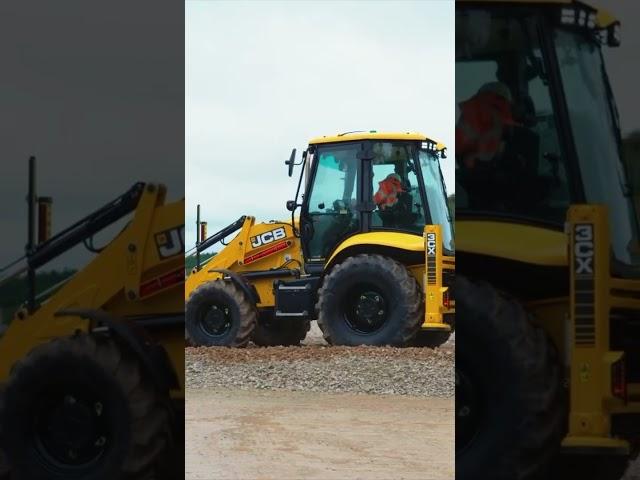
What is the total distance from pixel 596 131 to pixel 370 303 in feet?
22.1

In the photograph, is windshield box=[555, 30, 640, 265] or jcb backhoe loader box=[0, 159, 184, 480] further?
windshield box=[555, 30, 640, 265]

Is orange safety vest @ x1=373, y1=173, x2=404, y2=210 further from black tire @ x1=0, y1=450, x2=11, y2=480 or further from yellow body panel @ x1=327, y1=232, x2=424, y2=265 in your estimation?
black tire @ x1=0, y1=450, x2=11, y2=480

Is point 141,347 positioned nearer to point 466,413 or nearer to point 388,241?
point 466,413

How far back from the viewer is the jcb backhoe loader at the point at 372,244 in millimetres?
10117

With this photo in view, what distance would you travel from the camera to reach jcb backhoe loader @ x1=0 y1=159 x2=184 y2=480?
3400 mm

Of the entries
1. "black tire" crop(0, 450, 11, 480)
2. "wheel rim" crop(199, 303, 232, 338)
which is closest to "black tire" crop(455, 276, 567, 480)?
"black tire" crop(0, 450, 11, 480)

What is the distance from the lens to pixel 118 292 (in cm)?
353

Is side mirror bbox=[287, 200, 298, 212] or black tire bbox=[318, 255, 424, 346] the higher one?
side mirror bbox=[287, 200, 298, 212]

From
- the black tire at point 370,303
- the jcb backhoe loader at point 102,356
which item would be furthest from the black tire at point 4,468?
the black tire at point 370,303

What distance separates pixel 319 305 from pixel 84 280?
276 inches

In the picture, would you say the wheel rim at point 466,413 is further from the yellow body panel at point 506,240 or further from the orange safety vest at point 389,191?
the orange safety vest at point 389,191

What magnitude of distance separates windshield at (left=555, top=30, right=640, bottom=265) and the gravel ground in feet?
20.2

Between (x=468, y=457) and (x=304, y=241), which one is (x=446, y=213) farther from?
(x=468, y=457)

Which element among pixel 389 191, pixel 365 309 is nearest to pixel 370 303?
pixel 365 309
